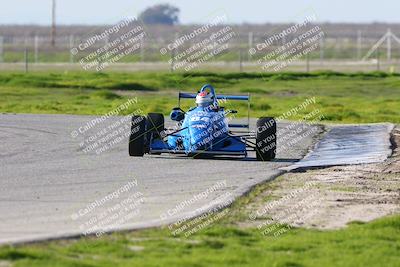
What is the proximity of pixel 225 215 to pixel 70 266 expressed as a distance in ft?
12.4

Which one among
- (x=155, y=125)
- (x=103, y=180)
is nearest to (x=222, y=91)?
(x=155, y=125)

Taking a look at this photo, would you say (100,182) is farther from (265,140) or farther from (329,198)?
(265,140)

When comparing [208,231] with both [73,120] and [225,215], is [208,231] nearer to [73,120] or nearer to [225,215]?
[225,215]

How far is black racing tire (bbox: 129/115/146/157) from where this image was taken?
21328mm

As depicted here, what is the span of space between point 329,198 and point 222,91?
31.8 meters

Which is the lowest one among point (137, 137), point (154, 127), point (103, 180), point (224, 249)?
point (103, 180)

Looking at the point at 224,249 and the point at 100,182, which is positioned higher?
the point at 224,249

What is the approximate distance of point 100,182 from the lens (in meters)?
17.2
